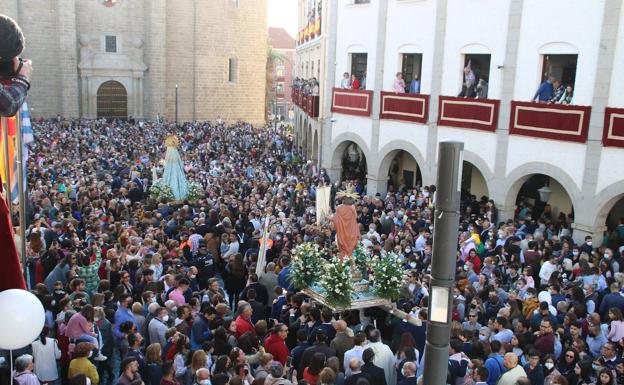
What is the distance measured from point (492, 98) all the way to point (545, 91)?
6.39 feet

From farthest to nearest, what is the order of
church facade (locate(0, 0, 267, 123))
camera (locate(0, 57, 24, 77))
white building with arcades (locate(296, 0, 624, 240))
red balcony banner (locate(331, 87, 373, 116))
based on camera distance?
church facade (locate(0, 0, 267, 123)) → red balcony banner (locate(331, 87, 373, 116)) → white building with arcades (locate(296, 0, 624, 240)) → camera (locate(0, 57, 24, 77))

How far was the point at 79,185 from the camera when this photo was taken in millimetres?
19562

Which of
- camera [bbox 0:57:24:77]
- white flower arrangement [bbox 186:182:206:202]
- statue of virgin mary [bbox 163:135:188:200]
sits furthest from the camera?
white flower arrangement [bbox 186:182:206:202]

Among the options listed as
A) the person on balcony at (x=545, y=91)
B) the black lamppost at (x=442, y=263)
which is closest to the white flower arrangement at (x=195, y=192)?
the person on balcony at (x=545, y=91)

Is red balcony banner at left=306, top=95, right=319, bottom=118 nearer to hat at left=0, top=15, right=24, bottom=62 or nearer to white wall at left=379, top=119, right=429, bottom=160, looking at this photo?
white wall at left=379, top=119, right=429, bottom=160

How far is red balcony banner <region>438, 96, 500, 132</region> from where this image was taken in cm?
1880

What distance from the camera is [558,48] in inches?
671

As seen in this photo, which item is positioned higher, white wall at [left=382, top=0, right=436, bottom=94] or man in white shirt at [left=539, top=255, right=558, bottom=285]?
white wall at [left=382, top=0, right=436, bottom=94]

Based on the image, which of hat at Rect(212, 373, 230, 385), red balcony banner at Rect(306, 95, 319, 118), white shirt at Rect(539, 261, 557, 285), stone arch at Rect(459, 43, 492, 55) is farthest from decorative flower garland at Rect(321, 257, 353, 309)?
red balcony banner at Rect(306, 95, 319, 118)

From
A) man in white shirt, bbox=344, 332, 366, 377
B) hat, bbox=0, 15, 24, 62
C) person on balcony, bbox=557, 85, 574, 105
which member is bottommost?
man in white shirt, bbox=344, 332, 366, 377

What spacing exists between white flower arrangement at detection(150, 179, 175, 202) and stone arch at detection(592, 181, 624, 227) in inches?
494

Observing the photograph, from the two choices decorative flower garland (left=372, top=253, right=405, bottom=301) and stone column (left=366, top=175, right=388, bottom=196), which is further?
stone column (left=366, top=175, right=388, bottom=196)

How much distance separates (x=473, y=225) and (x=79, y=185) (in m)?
12.2

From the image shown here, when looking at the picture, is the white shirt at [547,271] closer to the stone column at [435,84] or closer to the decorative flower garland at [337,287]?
the decorative flower garland at [337,287]
